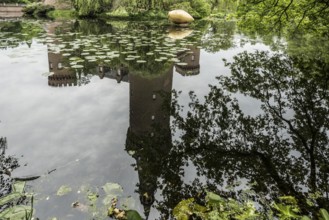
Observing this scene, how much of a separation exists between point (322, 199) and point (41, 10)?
38.1 meters

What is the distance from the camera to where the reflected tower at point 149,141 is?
3375 mm

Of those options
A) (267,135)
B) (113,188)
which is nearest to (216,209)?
(113,188)

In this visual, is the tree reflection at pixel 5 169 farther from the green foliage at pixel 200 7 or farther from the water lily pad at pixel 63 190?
the green foliage at pixel 200 7

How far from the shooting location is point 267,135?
15.2 ft

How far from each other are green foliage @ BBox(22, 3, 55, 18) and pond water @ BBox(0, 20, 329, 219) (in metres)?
29.1

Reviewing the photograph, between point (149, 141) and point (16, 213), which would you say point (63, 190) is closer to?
point (16, 213)

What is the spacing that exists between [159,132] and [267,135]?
1.97 metres

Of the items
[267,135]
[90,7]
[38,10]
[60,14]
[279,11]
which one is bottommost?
[267,135]

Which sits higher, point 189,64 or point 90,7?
point 90,7

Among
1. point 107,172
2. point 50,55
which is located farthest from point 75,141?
point 50,55

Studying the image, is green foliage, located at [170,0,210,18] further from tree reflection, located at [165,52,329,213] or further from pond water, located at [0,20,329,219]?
tree reflection, located at [165,52,329,213]

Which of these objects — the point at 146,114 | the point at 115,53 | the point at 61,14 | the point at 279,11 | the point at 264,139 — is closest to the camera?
the point at 264,139

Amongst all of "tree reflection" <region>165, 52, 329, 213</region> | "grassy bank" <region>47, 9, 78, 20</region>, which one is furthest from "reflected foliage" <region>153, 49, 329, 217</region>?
"grassy bank" <region>47, 9, 78, 20</region>

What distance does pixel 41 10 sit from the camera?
110 ft
